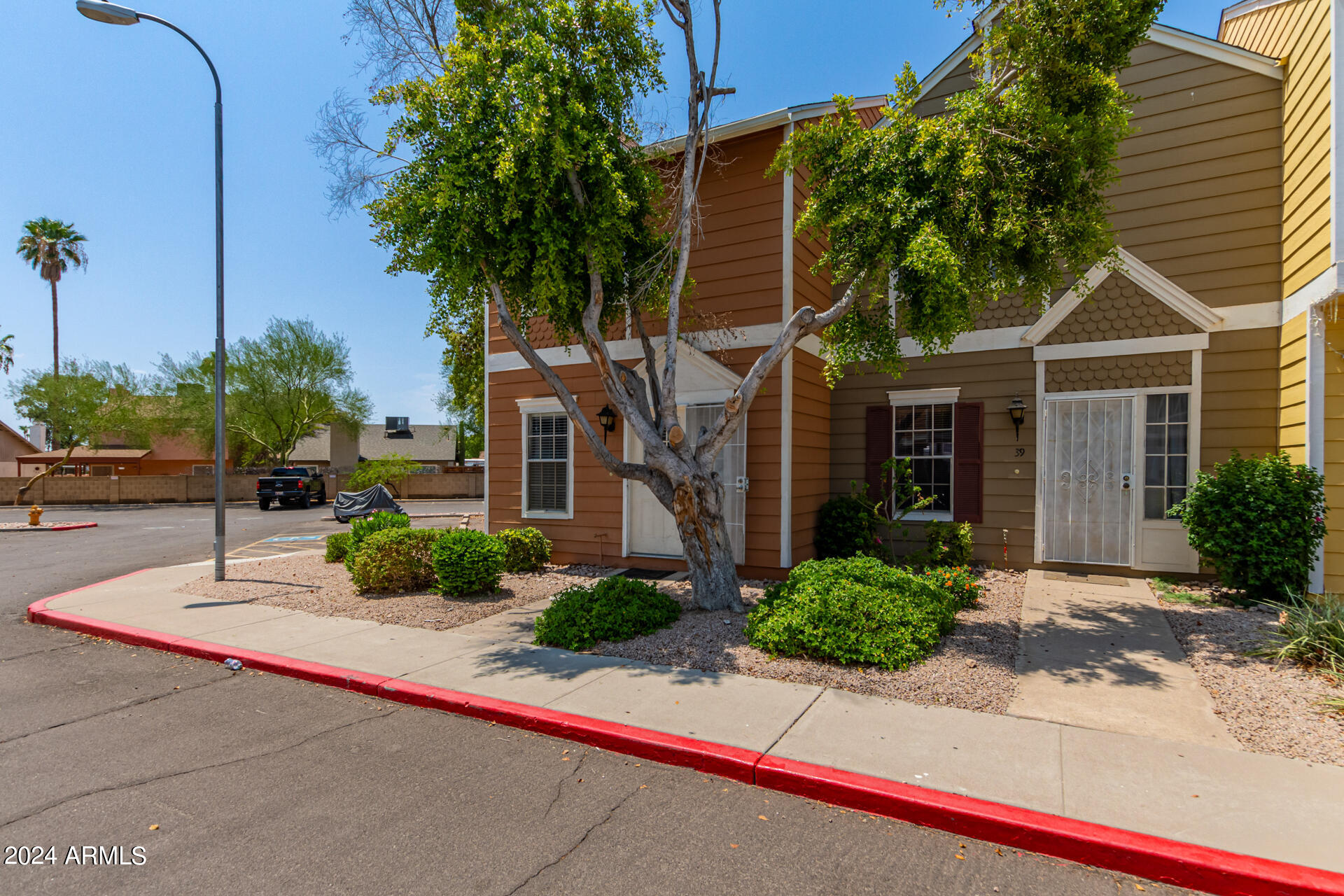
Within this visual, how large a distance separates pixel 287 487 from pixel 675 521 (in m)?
24.7

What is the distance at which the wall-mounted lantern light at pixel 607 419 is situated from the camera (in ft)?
32.6

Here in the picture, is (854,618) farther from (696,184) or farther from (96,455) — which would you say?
(96,455)

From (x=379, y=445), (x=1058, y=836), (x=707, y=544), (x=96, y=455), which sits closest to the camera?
(x=1058, y=836)

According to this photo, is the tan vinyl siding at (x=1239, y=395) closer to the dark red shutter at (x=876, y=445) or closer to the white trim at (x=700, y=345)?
the dark red shutter at (x=876, y=445)

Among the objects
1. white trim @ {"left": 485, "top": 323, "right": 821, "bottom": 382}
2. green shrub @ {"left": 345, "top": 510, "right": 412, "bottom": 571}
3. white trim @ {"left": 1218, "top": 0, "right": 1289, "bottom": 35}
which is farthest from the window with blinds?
white trim @ {"left": 1218, "top": 0, "right": 1289, "bottom": 35}

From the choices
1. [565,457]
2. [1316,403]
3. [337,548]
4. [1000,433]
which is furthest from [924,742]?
[337,548]

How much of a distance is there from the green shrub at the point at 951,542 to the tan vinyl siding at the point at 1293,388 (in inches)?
142

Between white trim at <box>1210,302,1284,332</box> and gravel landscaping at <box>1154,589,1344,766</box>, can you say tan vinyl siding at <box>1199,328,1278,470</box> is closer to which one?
white trim at <box>1210,302,1284,332</box>

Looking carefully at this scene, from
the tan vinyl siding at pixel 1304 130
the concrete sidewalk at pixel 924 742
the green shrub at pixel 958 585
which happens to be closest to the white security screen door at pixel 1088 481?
the tan vinyl siding at pixel 1304 130

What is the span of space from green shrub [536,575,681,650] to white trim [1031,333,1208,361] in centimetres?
641

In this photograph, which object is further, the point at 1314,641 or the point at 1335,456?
the point at 1335,456

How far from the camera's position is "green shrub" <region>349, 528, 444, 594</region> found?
8523mm

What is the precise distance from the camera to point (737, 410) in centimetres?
698

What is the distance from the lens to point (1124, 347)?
8.80 meters
